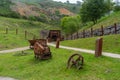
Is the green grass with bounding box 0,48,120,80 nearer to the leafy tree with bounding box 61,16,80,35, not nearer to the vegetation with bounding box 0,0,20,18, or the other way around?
the leafy tree with bounding box 61,16,80,35

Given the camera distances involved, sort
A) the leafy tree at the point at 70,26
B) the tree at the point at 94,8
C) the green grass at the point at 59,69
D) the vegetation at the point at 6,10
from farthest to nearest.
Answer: the vegetation at the point at 6,10 → the leafy tree at the point at 70,26 → the tree at the point at 94,8 → the green grass at the point at 59,69

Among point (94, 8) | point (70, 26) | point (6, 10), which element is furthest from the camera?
point (6, 10)

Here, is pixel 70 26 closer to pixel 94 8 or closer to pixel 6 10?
pixel 6 10

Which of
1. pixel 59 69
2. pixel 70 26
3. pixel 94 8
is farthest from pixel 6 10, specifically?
pixel 59 69

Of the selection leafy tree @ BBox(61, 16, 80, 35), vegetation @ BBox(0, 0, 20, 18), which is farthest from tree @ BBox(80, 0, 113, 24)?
vegetation @ BBox(0, 0, 20, 18)

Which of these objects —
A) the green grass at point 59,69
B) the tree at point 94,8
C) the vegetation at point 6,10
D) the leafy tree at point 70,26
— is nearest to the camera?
the green grass at point 59,69

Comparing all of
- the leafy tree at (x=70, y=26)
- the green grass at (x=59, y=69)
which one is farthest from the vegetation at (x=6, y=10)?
the green grass at (x=59, y=69)

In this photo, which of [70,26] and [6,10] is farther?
[6,10]

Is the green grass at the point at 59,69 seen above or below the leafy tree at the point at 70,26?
below

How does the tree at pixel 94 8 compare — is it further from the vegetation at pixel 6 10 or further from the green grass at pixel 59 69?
the green grass at pixel 59 69

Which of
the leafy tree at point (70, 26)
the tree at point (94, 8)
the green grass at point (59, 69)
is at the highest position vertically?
the tree at point (94, 8)

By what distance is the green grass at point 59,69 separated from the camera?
18562 mm

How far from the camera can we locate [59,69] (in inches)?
840

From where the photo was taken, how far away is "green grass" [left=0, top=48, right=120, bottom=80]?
18.6 metres
